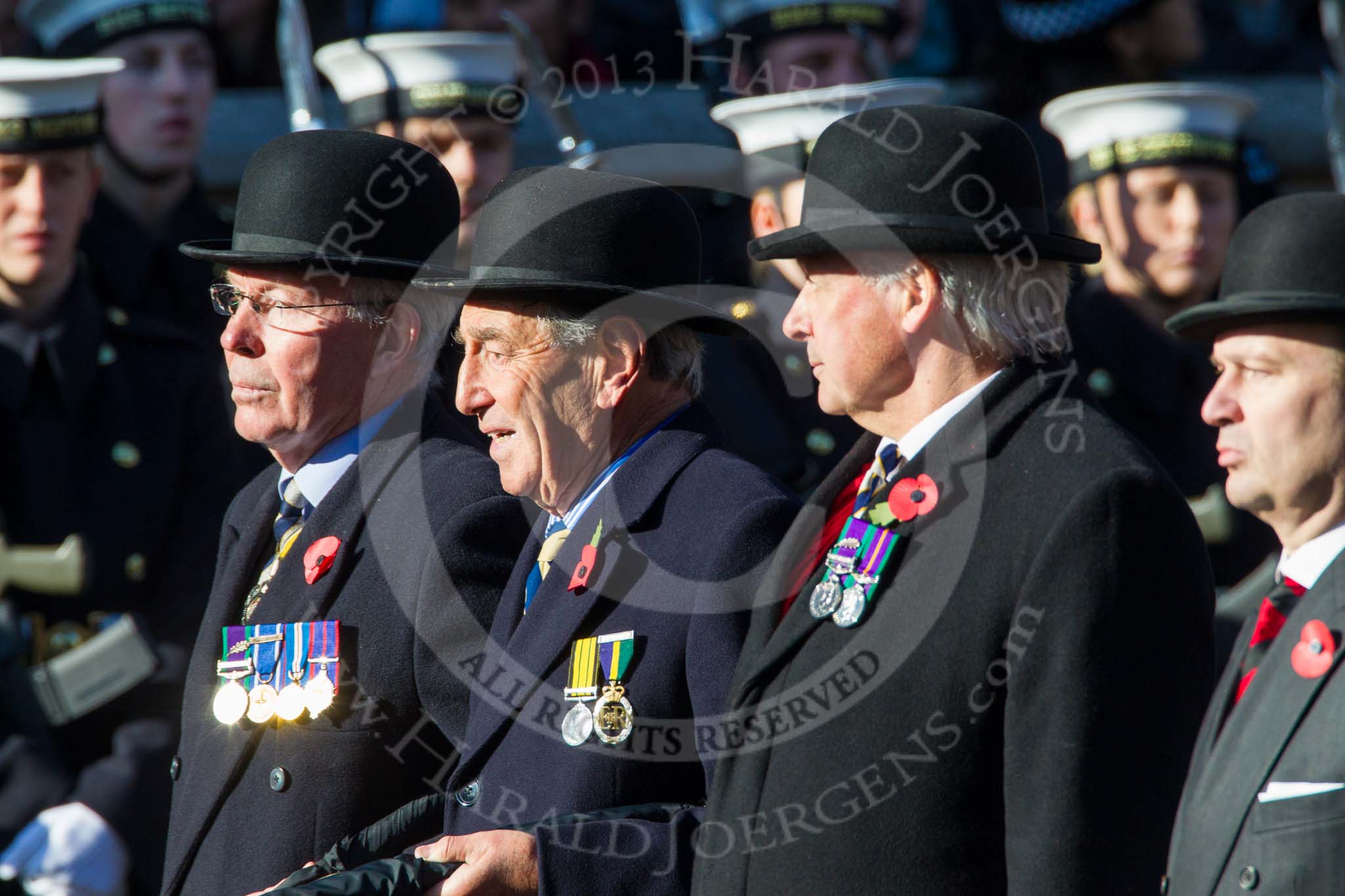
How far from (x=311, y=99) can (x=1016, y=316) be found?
368 centimetres

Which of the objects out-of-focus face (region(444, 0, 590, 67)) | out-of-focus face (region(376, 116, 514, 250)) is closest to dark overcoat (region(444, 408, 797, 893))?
out-of-focus face (region(376, 116, 514, 250))

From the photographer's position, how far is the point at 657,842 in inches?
119

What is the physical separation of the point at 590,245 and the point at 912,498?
0.78 meters

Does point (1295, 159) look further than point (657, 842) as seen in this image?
Yes

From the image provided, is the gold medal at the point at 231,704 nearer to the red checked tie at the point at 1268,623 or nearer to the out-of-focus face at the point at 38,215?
the red checked tie at the point at 1268,623

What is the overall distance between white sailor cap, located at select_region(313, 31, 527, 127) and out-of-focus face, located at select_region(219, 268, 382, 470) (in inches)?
80.7

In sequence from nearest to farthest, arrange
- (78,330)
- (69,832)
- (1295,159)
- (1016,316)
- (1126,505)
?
(1126,505) → (1016,316) → (69,832) → (78,330) → (1295,159)

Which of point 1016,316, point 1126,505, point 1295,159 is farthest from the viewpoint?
point 1295,159

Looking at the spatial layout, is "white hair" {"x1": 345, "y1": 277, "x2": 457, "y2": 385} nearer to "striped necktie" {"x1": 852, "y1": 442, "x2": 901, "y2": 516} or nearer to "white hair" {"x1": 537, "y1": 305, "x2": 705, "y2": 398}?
"white hair" {"x1": 537, "y1": 305, "x2": 705, "y2": 398}

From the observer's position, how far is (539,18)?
6.74m

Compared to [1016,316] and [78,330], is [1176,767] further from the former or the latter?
[78,330]

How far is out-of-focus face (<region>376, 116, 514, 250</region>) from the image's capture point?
5441 mm

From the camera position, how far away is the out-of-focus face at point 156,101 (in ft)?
18.9

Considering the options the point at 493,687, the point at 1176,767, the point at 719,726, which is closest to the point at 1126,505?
the point at 1176,767
